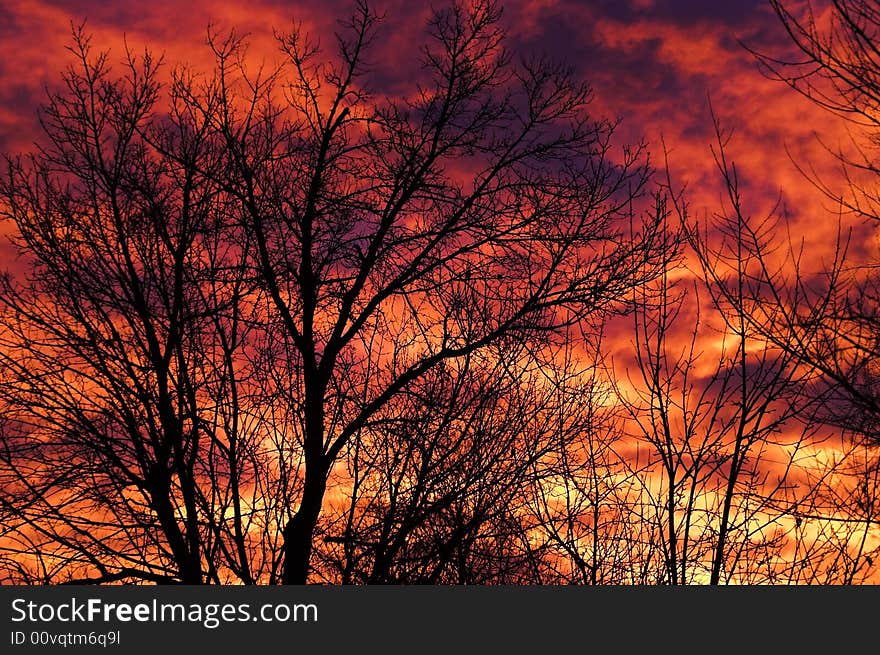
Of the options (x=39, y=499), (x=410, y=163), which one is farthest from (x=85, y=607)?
(x=410, y=163)

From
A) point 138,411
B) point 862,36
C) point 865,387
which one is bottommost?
point 865,387

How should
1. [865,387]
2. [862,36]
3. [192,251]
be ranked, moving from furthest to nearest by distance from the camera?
[192,251] < [865,387] < [862,36]

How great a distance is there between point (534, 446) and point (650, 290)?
2.03 m

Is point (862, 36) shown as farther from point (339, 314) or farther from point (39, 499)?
point (39, 499)

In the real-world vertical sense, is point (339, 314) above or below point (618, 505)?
above

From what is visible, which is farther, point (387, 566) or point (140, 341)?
point (140, 341)

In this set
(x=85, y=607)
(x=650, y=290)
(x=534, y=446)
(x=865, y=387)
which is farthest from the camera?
(x=534, y=446)

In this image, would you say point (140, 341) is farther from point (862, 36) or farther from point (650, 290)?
point (862, 36)

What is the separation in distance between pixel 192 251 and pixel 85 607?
4058mm

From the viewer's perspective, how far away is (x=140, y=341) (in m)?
9.95

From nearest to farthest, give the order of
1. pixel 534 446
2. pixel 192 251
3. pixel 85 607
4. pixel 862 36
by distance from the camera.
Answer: pixel 862 36
pixel 85 607
pixel 534 446
pixel 192 251

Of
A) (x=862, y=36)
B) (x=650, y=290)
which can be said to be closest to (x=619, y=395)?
(x=650, y=290)

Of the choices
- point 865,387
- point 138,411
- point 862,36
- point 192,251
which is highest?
point 192,251

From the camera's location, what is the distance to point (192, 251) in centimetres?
1027
